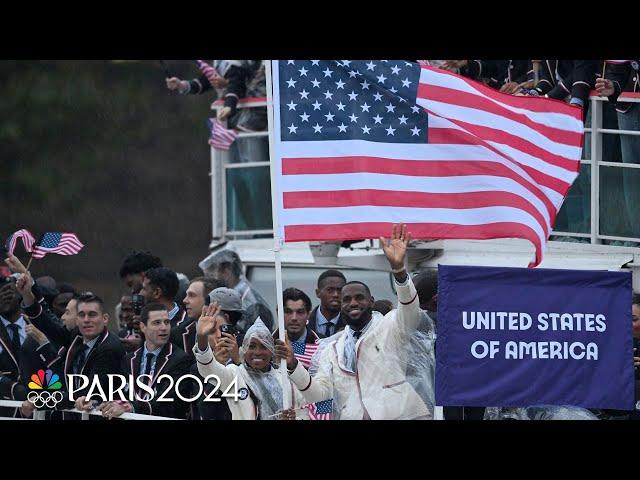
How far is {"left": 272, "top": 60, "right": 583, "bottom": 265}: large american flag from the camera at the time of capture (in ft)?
A: 35.2

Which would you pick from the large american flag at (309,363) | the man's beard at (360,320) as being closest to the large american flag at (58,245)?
the large american flag at (309,363)

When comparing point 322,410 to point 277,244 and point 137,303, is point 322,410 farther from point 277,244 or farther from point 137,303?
point 137,303

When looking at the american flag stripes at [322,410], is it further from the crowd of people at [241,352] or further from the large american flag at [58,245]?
the large american flag at [58,245]

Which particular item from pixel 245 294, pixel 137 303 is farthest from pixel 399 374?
pixel 245 294

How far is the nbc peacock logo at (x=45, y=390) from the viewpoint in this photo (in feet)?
38.6

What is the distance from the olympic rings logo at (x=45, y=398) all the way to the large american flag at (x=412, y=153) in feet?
7.13

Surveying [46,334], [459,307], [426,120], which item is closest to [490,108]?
[426,120]

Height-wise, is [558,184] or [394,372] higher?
[558,184]

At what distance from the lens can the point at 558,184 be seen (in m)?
10.9

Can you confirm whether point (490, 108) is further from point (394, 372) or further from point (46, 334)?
point (46, 334)

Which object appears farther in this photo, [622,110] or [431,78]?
[622,110]

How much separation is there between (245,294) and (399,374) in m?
3.85

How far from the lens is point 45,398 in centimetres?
1180

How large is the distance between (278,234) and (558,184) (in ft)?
5.85
